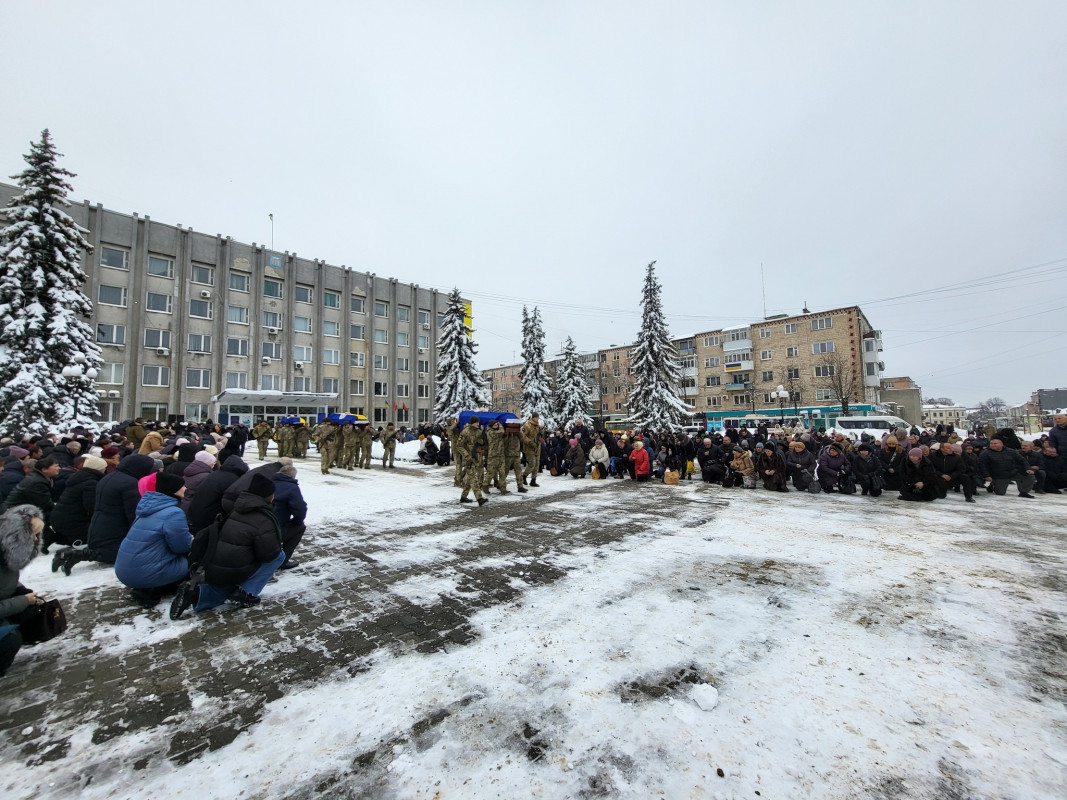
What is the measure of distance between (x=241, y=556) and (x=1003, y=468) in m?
14.0

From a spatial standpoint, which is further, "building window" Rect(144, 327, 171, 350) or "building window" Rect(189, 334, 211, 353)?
"building window" Rect(189, 334, 211, 353)

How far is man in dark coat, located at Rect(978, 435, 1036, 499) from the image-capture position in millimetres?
9531

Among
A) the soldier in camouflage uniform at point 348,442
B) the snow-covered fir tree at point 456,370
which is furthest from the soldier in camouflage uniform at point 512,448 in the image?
the snow-covered fir tree at point 456,370

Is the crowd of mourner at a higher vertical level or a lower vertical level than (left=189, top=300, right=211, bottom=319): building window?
lower

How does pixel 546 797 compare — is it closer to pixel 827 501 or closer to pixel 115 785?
pixel 115 785

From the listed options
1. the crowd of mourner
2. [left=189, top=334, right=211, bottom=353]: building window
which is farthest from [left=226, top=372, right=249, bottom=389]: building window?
the crowd of mourner

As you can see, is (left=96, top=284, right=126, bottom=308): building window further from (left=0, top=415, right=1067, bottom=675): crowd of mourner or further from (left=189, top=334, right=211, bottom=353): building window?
(left=0, top=415, right=1067, bottom=675): crowd of mourner

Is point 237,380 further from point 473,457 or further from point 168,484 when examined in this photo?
point 168,484

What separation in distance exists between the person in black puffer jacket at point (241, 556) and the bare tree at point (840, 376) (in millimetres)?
49176

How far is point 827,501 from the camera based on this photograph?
9.33 m

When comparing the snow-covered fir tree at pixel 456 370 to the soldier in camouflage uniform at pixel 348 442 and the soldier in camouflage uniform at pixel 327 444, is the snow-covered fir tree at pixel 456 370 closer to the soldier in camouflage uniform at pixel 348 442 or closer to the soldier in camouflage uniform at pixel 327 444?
the soldier in camouflage uniform at pixel 348 442

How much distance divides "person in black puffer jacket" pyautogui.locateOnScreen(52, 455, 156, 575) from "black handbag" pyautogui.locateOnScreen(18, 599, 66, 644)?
1.95 m

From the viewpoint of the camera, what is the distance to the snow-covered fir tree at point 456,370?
3478 cm

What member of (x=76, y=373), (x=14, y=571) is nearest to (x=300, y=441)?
(x=76, y=373)
